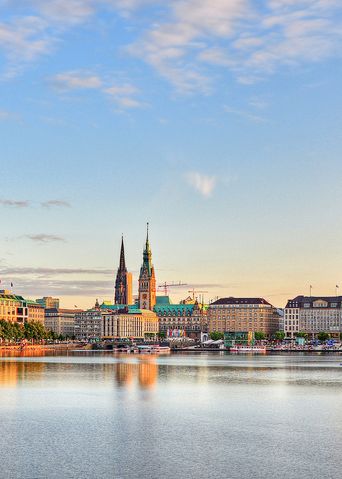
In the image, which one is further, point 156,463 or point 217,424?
point 217,424

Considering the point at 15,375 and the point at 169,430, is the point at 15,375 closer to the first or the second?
the point at 15,375

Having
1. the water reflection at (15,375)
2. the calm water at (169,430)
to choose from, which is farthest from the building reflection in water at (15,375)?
the calm water at (169,430)

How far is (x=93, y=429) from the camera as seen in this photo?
44469 millimetres

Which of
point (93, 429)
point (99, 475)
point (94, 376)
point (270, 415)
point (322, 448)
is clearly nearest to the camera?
point (99, 475)

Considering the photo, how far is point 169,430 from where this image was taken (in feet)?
145

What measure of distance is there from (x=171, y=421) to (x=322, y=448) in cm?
1156

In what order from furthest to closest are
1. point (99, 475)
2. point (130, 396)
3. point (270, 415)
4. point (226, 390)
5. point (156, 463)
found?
1. point (226, 390)
2. point (130, 396)
3. point (270, 415)
4. point (156, 463)
5. point (99, 475)

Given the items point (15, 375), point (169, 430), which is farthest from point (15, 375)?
point (169, 430)

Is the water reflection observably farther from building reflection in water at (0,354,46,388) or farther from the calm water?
the calm water

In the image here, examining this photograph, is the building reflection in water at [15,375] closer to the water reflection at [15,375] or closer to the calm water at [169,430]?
the water reflection at [15,375]

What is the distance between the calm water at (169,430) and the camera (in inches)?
1356

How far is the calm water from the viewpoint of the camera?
3444 centimetres

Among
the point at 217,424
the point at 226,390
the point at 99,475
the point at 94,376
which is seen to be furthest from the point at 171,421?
the point at 94,376

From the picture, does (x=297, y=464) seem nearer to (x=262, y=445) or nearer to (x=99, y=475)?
(x=262, y=445)
